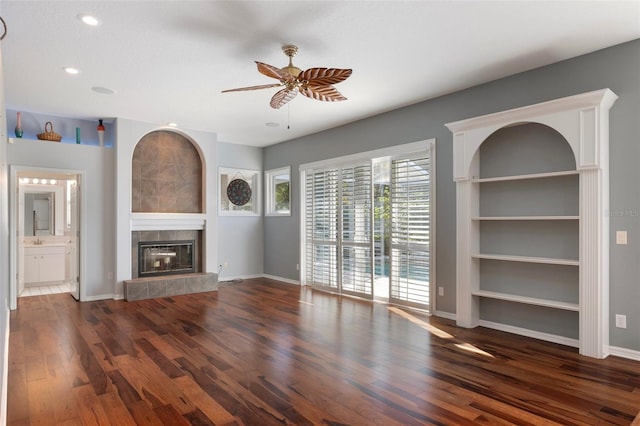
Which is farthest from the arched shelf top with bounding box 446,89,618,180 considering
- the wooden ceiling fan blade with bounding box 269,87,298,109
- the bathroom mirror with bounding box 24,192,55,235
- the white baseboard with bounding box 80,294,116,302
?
the bathroom mirror with bounding box 24,192,55,235

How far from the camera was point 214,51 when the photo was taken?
365 cm

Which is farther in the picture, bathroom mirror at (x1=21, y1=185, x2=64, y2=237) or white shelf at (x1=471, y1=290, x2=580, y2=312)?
bathroom mirror at (x1=21, y1=185, x2=64, y2=237)

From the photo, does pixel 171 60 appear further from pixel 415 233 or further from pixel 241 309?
pixel 415 233

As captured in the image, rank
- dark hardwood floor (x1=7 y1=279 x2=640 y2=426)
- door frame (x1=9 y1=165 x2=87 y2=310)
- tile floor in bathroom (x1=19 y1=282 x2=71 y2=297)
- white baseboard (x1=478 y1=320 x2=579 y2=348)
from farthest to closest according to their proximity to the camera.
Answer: tile floor in bathroom (x1=19 y1=282 x2=71 y2=297) < door frame (x1=9 y1=165 x2=87 y2=310) < white baseboard (x1=478 y1=320 x2=579 y2=348) < dark hardwood floor (x1=7 y1=279 x2=640 y2=426)

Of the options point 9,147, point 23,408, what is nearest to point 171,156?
point 9,147

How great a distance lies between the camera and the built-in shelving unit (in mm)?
3459

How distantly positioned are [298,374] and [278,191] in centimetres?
525

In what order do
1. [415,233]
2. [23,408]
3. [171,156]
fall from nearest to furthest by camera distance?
[23,408]
[415,233]
[171,156]

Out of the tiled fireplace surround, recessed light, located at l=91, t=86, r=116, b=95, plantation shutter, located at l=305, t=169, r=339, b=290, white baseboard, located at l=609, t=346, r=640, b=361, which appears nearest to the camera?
white baseboard, located at l=609, t=346, r=640, b=361

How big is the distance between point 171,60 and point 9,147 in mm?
3320

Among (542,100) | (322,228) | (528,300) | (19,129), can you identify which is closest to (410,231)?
(528,300)

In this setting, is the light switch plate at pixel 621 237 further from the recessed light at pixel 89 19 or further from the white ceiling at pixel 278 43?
the recessed light at pixel 89 19

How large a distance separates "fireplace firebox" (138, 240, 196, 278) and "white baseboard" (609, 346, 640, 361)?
19.6 feet

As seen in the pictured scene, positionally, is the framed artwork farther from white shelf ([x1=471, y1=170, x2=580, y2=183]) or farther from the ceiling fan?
white shelf ([x1=471, y1=170, x2=580, y2=183])
